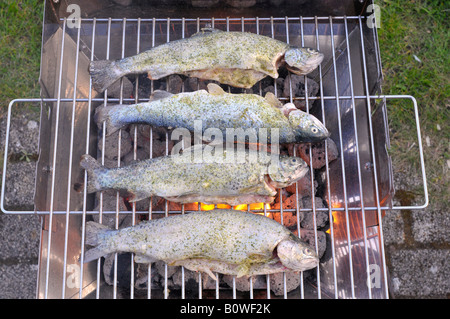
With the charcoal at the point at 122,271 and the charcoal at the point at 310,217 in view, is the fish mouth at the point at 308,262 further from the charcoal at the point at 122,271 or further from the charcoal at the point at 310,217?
the charcoal at the point at 122,271

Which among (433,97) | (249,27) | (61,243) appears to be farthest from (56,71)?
(433,97)

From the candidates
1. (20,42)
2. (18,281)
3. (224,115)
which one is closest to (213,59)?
(224,115)

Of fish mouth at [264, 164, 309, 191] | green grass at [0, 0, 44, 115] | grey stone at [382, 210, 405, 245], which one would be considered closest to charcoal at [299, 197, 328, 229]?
fish mouth at [264, 164, 309, 191]

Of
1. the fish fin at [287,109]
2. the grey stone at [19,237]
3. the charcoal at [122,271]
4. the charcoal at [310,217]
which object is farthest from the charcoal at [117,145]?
the charcoal at [310,217]

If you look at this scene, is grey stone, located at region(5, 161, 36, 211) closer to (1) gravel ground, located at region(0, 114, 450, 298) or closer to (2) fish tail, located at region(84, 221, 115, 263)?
(1) gravel ground, located at region(0, 114, 450, 298)

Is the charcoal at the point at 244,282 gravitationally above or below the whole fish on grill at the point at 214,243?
below
